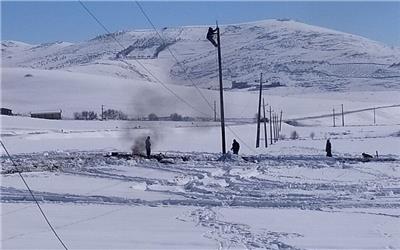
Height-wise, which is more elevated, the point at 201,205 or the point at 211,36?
the point at 211,36

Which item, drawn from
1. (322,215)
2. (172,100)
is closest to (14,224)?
(322,215)

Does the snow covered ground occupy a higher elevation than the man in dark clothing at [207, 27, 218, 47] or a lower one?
lower

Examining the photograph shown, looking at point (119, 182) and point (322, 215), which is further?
point (119, 182)

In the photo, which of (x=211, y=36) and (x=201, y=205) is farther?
(x=211, y=36)

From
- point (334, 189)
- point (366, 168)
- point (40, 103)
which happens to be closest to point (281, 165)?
point (366, 168)

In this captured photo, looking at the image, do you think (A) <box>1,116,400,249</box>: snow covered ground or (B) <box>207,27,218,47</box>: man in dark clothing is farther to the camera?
(B) <box>207,27,218,47</box>: man in dark clothing

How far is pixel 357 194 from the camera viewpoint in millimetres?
17734

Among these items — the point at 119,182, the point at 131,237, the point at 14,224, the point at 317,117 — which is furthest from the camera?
the point at 317,117

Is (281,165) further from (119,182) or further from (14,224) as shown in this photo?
(14,224)

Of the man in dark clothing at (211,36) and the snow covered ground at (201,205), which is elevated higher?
the man in dark clothing at (211,36)

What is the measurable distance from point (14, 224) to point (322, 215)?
5976 mm

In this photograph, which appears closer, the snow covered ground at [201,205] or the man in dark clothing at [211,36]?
the snow covered ground at [201,205]

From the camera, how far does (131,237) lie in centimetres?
1100

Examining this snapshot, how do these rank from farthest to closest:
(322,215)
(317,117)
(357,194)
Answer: (317,117)
(357,194)
(322,215)
